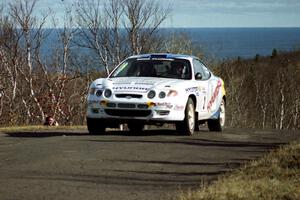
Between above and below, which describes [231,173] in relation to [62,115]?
above

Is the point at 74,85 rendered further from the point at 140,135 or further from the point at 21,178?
the point at 21,178

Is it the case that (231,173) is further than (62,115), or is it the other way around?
(62,115)

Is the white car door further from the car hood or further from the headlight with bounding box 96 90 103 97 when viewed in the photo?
the headlight with bounding box 96 90 103 97

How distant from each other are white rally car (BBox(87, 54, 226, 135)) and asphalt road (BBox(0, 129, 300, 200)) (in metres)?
0.40

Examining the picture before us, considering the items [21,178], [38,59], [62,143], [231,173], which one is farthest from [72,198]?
[38,59]

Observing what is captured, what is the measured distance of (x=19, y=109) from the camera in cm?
3294

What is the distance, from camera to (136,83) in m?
13.3

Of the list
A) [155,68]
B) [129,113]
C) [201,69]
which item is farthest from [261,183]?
[201,69]

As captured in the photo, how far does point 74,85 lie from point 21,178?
2730 cm

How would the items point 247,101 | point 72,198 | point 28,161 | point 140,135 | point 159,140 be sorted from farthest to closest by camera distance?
point 247,101 → point 140,135 → point 159,140 → point 28,161 → point 72,198

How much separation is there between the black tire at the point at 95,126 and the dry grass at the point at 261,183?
4.20 meters

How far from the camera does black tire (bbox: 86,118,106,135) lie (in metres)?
13.6

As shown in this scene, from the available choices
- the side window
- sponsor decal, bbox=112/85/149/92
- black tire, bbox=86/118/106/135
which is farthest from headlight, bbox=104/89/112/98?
the side window

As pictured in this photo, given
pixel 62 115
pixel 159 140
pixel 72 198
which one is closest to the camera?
pixel 72 198
